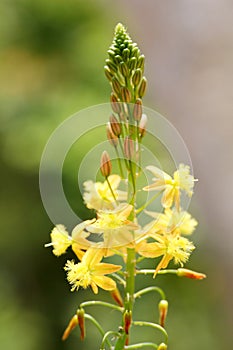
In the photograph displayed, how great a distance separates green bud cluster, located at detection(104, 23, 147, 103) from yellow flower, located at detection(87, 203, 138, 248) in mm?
130

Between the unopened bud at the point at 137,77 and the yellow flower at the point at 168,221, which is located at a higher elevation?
the unopened bud at the point at 137,77

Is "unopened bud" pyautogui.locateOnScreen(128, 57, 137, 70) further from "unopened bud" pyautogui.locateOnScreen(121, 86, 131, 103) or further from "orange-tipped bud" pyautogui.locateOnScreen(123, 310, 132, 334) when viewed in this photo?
"orange-tipped bud" pyautogui.locateOnScreen(123, 310, 132, 334)

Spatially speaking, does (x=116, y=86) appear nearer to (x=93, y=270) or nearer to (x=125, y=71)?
(x=125, y=71)

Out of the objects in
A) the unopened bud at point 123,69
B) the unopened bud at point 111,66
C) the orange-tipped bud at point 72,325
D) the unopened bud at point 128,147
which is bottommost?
the orange-tipped bud at point 72,325

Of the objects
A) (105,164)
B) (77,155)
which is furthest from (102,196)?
(77,155)

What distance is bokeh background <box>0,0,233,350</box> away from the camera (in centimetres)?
247

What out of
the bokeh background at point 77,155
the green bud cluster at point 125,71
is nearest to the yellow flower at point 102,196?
the green bud cluster at point 125,71

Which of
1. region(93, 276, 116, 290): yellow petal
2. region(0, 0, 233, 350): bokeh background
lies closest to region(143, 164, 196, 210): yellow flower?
region(93, 276, 116, 290): yellow petal

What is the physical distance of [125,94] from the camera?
71 centimetres

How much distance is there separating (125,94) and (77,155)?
1.74 m

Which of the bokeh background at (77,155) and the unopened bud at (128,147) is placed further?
the bokeh background at (77,155)

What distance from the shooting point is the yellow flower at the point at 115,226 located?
0.67 m

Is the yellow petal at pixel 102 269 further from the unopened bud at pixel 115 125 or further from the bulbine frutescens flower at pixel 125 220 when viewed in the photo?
the unopened bud at pixel 115 125

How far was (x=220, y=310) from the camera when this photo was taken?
273 cm
